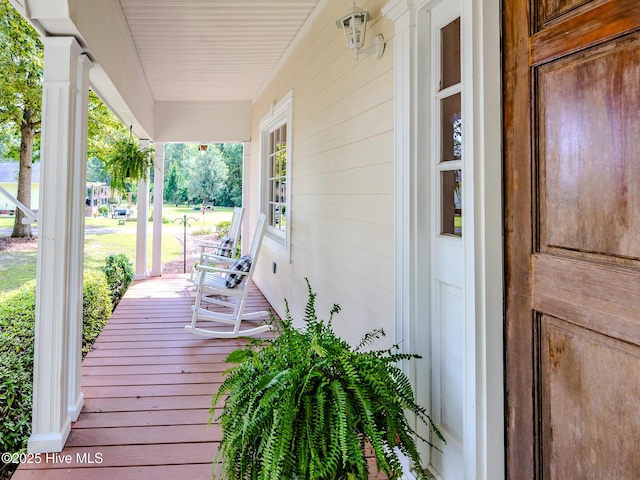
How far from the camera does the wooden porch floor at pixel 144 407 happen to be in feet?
5.60

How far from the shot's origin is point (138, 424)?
2041 mm

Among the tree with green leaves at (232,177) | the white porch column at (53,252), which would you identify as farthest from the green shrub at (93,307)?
the tree with green leaves at (232,177)

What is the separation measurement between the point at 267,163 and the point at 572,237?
14.8 ft

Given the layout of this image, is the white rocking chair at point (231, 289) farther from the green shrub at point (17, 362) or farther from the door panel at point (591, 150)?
the door panel at point (591, 150)

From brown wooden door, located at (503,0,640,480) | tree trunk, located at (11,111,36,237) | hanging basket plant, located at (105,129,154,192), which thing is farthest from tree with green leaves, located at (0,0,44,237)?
brown wooden door, located at (503,0,640,480)

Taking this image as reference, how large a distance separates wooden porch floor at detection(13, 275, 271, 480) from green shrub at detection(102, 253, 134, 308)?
3.43 feet

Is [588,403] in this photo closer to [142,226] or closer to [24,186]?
[24,186]

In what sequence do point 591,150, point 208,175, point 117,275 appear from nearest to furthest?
point 591,150, point 117,275, point 208,175

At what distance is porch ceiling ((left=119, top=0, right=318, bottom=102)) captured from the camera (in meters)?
2.98

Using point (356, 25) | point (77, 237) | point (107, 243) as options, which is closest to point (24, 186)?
point (77, 237)

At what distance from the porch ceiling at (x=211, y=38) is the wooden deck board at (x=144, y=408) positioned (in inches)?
106

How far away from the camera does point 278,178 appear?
4660mm

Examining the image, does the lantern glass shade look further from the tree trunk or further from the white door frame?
the tree trunk

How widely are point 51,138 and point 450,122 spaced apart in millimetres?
1832
